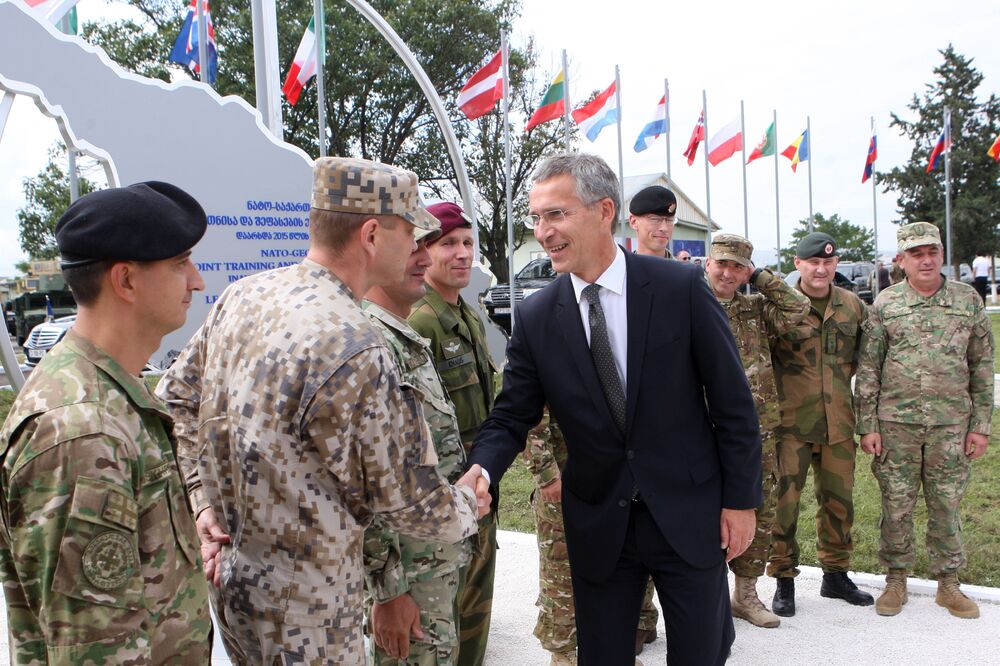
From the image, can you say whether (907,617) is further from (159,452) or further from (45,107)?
(45,107)

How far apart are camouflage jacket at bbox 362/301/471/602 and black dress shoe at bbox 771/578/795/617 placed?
2417 millimetres

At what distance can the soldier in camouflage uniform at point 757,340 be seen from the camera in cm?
390

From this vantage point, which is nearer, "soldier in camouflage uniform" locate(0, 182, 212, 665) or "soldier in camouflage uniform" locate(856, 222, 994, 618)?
"soldier in camouflage uniform" locate(0, 182, 212, 665)

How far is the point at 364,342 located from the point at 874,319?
3.57m

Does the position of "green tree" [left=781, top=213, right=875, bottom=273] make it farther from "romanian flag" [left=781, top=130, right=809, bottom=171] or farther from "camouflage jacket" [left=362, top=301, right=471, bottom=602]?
"camouflage jacket" [left=362, top=301, right=471, bottom=602]

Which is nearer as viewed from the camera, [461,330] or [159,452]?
[159,452]

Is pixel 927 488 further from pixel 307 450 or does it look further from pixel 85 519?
pixel 85 519

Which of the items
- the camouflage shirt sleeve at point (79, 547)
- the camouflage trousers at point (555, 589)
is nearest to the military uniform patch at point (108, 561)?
the camouflage shirt sleeve at point (79, 547)

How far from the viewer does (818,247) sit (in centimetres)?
420

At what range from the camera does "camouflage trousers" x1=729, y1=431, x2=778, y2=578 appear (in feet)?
12.9

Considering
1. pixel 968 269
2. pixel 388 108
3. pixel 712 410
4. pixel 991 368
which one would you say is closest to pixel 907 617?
pixel 991 368

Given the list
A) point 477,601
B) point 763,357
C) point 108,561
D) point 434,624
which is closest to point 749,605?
point 763,357

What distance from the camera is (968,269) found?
1430 inches

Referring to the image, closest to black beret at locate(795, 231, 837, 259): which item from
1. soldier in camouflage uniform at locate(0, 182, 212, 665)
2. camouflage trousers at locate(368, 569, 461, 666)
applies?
camouflage trousers at locate(368, 569, 461, 666)
